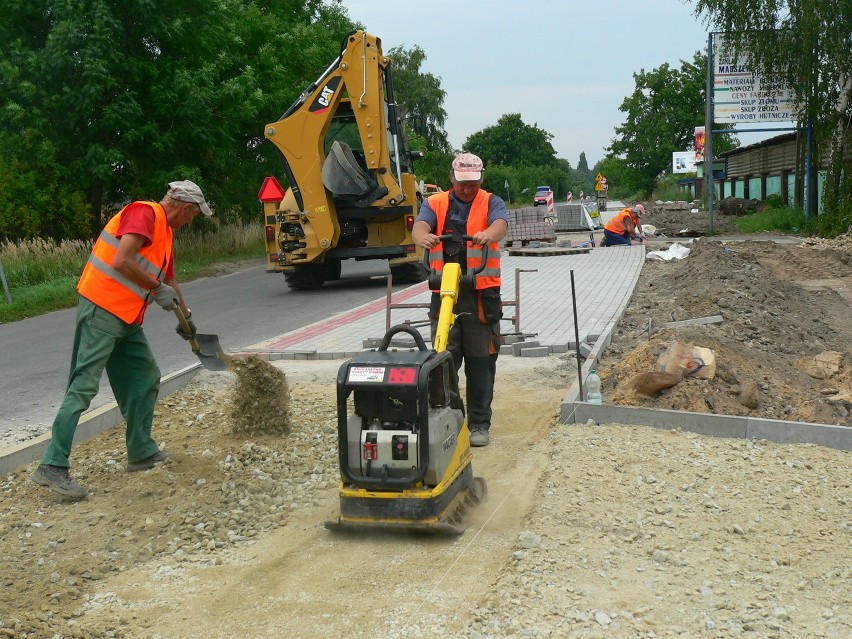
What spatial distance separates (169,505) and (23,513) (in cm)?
80

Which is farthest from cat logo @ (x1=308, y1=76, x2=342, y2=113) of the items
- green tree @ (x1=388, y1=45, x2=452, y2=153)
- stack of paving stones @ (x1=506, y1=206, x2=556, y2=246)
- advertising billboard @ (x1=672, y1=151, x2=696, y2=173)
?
advertising billboard @ (x1=672, y1=151, x2=696, y2=173)

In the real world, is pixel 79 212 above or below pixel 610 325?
above

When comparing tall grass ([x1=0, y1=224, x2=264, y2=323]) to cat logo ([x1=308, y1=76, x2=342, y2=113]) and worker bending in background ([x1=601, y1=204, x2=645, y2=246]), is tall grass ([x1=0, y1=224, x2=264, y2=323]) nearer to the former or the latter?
cat logo ([x1=308, y1=76, x2=342, y2=113])

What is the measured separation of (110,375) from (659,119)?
73048 millimetres

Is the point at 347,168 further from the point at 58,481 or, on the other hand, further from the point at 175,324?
the point at 58,481

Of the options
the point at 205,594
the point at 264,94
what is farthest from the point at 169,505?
the point at 264,94

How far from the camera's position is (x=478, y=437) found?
646 cm

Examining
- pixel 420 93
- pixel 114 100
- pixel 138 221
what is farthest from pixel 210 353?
pixel 420 93

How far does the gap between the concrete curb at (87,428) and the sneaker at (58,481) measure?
0.68 meters

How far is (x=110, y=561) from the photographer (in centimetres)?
470

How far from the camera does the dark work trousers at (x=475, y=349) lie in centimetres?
644

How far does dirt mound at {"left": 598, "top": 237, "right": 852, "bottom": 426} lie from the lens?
7018 millimetres

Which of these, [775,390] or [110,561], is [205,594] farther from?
[775,390]

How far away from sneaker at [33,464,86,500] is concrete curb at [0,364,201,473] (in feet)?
2.24
